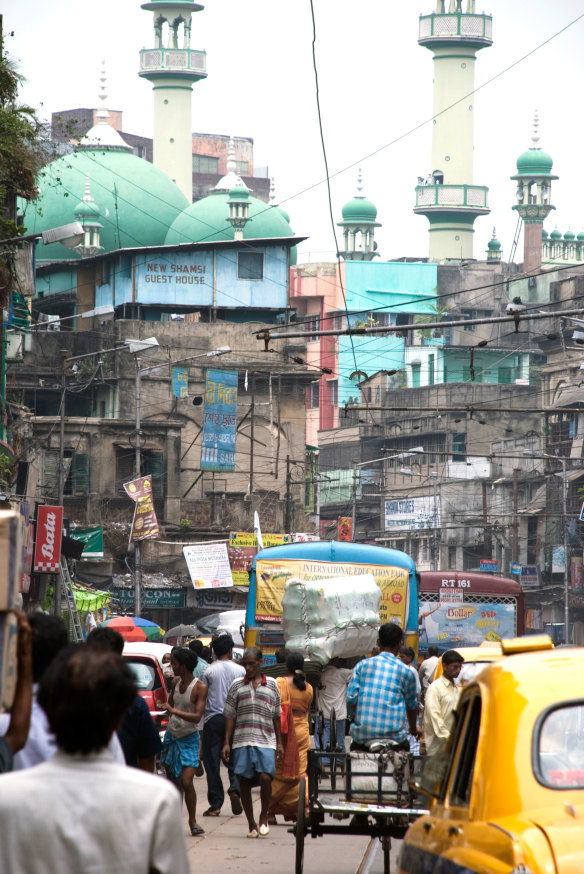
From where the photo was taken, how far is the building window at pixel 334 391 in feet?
301

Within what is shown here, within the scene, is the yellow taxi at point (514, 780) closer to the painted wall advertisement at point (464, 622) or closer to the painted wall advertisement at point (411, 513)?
the painted wall advertisement at point (464, 622)

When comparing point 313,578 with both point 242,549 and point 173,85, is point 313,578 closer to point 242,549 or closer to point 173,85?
point 242,549

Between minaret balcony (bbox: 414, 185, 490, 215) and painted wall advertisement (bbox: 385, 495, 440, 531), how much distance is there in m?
32.0

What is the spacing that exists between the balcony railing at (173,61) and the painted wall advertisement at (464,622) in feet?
219

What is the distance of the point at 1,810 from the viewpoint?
144 inches

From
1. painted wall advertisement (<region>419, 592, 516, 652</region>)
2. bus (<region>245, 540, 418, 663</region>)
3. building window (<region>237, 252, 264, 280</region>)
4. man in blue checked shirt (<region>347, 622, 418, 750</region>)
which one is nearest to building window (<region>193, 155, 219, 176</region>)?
building window (<region>237, 252, 264, 280</region>)

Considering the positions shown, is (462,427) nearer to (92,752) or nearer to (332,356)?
(332,356)

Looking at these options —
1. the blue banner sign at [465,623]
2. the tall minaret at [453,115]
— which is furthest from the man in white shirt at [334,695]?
the tall minaret at [453,115]

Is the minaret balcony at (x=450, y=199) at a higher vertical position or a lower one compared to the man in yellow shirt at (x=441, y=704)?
higher

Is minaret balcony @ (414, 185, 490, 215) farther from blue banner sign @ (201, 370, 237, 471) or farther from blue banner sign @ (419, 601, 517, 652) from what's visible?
blue banner sign @ (419, 601, 517, 652)

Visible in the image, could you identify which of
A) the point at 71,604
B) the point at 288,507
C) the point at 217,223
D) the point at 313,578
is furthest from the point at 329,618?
the point at 217,223

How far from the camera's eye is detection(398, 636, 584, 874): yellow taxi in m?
4.42

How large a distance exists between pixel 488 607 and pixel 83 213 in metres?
38.3

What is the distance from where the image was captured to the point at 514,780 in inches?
193
